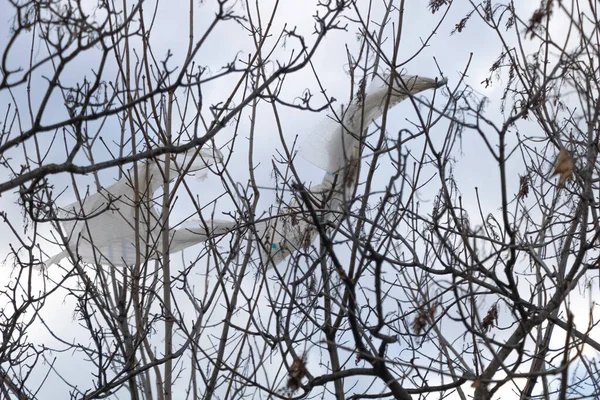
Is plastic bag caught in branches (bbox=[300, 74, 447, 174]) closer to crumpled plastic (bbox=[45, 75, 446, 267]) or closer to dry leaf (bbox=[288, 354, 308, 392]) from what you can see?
crumpled plastic (bbox=[45, 75, 446, 267])

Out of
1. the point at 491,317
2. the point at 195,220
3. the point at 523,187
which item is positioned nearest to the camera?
the point at 491,317

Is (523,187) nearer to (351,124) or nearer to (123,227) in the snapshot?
(351,124)

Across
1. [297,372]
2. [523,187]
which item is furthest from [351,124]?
[297,372]

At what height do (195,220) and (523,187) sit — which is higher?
(195,220)

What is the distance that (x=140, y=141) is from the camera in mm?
4434

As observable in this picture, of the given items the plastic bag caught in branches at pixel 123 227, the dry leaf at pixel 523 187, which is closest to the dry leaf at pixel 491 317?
the dry leaf at pixel 523 187

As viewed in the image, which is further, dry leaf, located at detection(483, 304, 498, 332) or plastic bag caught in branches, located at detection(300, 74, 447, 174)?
plastic bag caught in branches, located at detection(300, 74, 447, 174)

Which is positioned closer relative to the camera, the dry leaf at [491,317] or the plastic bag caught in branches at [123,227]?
the dry leaf at [491,317]

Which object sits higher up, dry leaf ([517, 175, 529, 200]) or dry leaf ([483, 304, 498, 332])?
dry leaf ([517, 175, 529, 200])

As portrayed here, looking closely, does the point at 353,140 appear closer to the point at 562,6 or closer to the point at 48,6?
the point at 562,6

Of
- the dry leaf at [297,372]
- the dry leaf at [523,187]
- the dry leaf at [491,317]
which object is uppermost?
the dry leaf at [523,187]

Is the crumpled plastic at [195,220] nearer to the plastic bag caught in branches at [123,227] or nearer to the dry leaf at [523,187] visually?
the plastic bag caught in branches at [123,227]

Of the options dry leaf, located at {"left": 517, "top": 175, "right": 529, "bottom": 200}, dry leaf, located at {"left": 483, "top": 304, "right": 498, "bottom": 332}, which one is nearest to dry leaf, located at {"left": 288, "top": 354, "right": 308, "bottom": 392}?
dry leaf, located at {"left": 483, "top": 304, "right": 498, "bottom": 332}

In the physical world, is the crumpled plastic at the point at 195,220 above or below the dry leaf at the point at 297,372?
above
